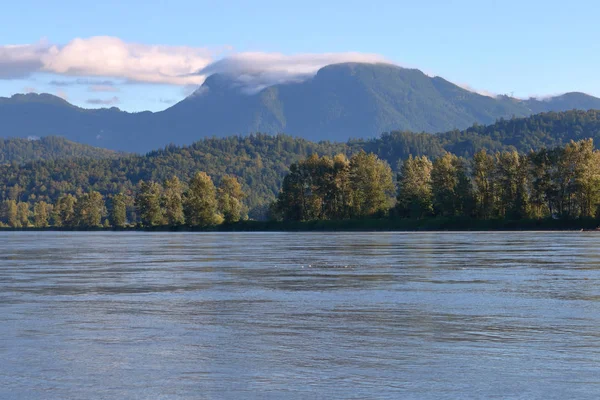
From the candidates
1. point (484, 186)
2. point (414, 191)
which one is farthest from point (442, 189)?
point (484, 186)

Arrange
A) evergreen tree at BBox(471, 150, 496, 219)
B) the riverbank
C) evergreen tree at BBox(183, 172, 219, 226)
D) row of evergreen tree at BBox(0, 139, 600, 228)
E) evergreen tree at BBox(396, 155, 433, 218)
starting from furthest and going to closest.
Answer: evergreen tree at BBox(183, 172, 219, 226)
evergreen tree at BBox(396, 155, 433, 218)
evergreen tree at BBox(471, 150, 496, 219)
row of evergreen tree at BBox(0, 139, 600, 228)
the riverbank

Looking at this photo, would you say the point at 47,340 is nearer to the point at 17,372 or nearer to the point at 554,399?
the point at 17,372

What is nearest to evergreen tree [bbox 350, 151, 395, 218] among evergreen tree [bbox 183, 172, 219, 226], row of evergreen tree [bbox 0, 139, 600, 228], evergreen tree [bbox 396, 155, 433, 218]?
row of evergreen tree [bbox 0, 139, 600, 228]

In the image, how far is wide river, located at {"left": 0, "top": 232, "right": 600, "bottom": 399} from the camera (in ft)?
49.0

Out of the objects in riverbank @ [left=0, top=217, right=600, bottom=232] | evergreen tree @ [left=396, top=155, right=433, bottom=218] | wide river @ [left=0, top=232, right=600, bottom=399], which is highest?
evergreen tree @ [left=396, top=155, right=433, bottom=218]

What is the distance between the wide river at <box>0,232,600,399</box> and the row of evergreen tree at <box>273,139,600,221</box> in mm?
114932

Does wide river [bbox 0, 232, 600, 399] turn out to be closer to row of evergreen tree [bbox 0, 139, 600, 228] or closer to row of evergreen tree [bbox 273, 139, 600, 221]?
row of evergreen tree [bbox 273, 139, 600, 221]

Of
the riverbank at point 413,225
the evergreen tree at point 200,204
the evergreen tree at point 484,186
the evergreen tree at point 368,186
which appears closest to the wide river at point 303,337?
the riverbank at point 413,225

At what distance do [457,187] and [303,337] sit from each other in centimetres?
14247

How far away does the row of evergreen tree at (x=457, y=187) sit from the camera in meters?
148

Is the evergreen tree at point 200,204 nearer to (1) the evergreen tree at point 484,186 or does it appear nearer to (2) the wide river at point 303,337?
(1) the evergreen tree at point 484,186

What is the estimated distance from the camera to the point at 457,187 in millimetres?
159500

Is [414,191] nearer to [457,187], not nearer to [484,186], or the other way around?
[457,187]

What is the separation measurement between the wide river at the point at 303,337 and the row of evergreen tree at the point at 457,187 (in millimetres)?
114932
